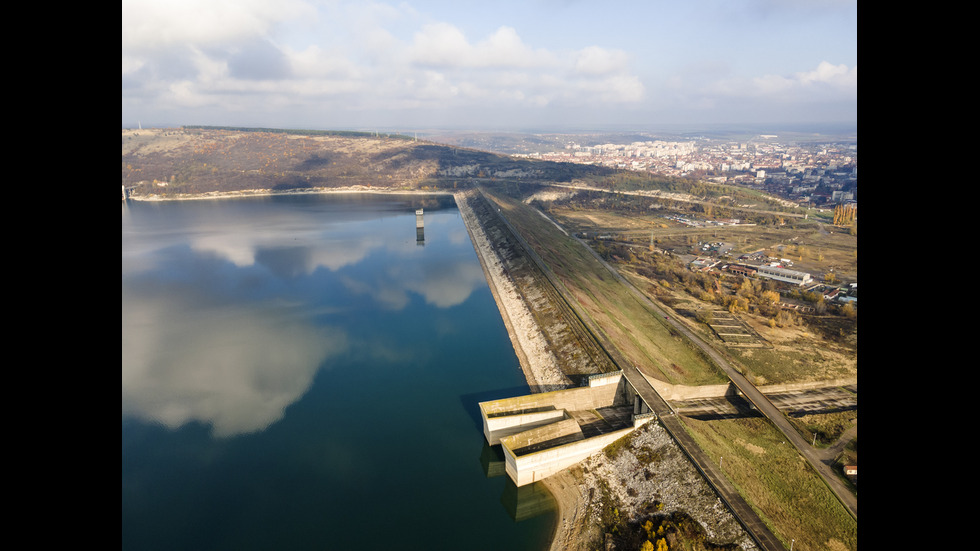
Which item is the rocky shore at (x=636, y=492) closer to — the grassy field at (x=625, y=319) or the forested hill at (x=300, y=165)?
the grassy field at (x=625, y=319)

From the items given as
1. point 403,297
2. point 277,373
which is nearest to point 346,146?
point 403,297

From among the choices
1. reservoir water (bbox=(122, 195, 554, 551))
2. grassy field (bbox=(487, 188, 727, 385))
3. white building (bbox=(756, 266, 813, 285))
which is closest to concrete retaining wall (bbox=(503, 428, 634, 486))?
reservoir water (bbox=(122, 195, 554, 551))

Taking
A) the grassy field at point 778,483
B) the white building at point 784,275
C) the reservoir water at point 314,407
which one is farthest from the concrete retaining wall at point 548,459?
the white building at point 784,275

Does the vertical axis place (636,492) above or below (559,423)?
below

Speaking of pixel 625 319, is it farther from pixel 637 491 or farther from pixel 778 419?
pixel 637 491

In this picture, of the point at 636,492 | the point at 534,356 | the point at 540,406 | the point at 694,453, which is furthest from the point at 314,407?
the point at 694,453

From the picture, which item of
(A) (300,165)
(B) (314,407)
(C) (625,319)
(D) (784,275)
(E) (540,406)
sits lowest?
(B) (314,407)
